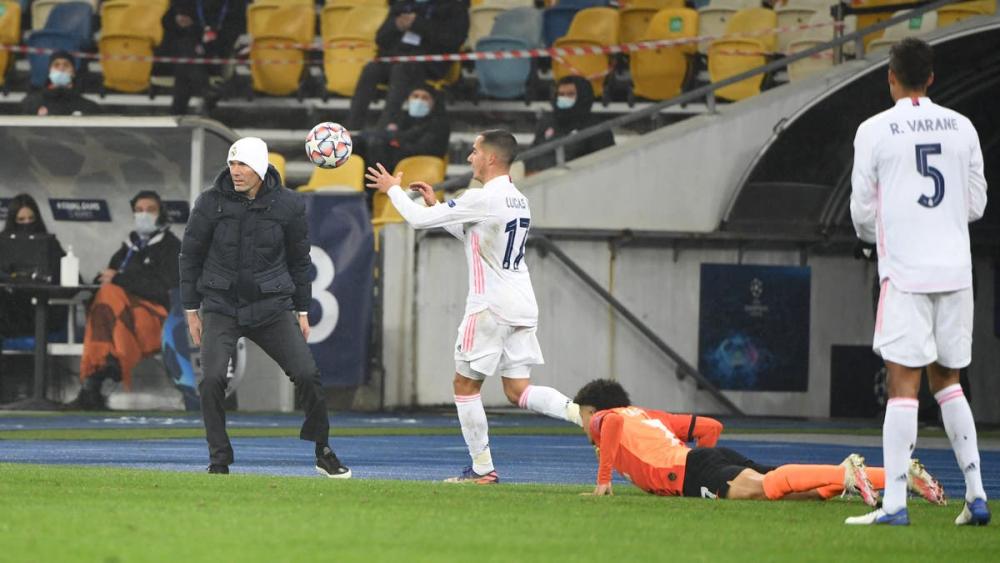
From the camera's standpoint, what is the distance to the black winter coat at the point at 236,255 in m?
11.8

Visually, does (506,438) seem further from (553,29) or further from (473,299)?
(553,29)

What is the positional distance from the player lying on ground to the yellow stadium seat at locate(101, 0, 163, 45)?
57.2ft

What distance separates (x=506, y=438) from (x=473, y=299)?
256 inches

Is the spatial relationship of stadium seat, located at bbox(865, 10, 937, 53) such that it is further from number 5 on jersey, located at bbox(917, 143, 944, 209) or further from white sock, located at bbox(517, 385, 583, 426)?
number 5 on jersey, located at bbox(917, 143, 944, 209)

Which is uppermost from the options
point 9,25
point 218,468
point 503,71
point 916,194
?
point 9,25

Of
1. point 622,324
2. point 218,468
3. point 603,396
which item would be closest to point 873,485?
point 603,396

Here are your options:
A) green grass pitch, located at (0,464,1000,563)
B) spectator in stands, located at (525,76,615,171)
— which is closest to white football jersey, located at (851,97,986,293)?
green grass pitch, located at (0,464,1000,563)

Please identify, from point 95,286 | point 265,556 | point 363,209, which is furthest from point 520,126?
point 265,556

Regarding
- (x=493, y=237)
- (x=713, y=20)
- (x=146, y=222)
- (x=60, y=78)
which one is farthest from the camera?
(x=713, y=20)

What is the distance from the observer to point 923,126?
27.9 feet

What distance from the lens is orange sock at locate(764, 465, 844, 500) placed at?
10.1m

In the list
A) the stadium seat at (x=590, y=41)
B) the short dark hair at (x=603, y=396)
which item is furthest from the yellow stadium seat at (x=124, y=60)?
the short dark hair at (x=603, y=396)

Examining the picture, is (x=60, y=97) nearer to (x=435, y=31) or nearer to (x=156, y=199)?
(x=156, y=199)

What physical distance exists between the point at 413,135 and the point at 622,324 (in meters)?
3.73
